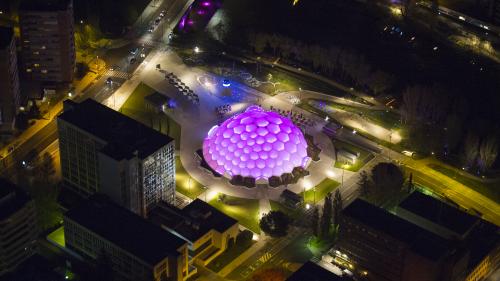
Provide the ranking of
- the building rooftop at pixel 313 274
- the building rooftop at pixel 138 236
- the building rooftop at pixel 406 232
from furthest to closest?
the building rooftop at pixel 138 236
the building rooftop at pixel 406 232
the building rooftop at pixel 313 274

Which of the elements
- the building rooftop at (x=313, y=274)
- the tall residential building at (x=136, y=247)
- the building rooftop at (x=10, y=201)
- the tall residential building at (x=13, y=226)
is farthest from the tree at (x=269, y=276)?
the building rooftop at (x=10, y=201)

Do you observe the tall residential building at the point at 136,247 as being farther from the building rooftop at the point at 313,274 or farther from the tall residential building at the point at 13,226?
the building rooftop at the point at 313,274

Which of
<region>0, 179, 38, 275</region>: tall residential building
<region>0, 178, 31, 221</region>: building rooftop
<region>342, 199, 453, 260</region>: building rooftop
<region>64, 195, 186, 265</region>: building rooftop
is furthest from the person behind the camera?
<region>0, 178, 31, 221</region>: building rooftop

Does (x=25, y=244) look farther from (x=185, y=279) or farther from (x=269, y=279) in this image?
(x=269, y=279)

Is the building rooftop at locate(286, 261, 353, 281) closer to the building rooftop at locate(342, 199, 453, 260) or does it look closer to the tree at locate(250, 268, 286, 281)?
the tree at locate(250, 268, 286, 281)

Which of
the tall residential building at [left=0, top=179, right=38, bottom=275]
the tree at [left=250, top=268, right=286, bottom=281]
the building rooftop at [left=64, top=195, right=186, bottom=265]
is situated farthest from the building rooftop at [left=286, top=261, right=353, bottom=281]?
the tall residential building at [left=0, top=179, right=38, bottom=275]

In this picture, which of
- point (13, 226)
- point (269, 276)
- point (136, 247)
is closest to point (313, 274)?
point (269, 276)
